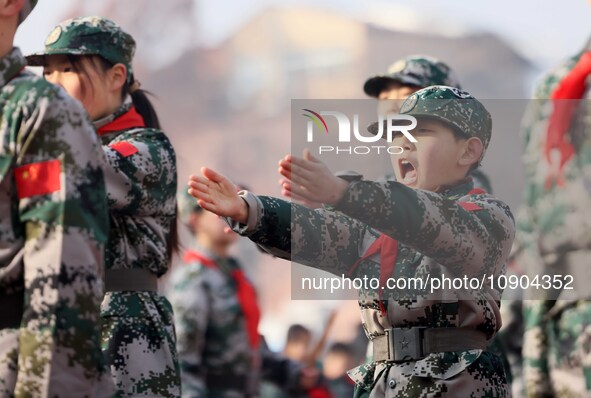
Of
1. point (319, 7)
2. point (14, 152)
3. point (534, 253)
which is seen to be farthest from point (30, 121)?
point (319, 7)

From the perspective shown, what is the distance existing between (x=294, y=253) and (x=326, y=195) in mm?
641

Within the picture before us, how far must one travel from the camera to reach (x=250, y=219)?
515 centimetres

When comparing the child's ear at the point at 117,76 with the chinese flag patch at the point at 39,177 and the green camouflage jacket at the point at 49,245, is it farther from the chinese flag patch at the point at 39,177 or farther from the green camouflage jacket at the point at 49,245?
the chinese flag patch at the point at 39,177

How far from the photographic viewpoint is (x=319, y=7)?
196 feet

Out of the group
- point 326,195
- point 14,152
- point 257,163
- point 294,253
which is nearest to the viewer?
point 14,152

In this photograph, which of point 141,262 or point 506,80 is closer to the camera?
point 141,262

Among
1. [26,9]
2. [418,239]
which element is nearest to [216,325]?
[418,239]

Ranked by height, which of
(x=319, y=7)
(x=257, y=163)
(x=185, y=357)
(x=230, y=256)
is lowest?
(x=185, y=357)

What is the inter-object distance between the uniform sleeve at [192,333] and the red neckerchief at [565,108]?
3.85 meters

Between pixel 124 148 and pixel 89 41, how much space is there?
0.59m

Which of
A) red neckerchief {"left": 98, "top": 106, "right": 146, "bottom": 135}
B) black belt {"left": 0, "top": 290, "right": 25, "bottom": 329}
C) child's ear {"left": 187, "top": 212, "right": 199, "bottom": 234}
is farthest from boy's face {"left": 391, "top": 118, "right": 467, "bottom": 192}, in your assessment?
child's ear {"left": 187, "top": 212, "right": 199, "bottom": 234}

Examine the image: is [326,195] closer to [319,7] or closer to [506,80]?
[506,80]

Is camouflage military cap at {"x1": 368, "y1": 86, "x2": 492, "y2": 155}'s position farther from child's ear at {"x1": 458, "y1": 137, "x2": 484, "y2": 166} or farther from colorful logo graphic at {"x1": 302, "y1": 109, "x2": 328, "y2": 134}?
colorful logo graphic at {"x1": 302, "y1": 109, "x2": 328, "y2": 134}

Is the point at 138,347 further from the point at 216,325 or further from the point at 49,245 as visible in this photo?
the point at 216,325
